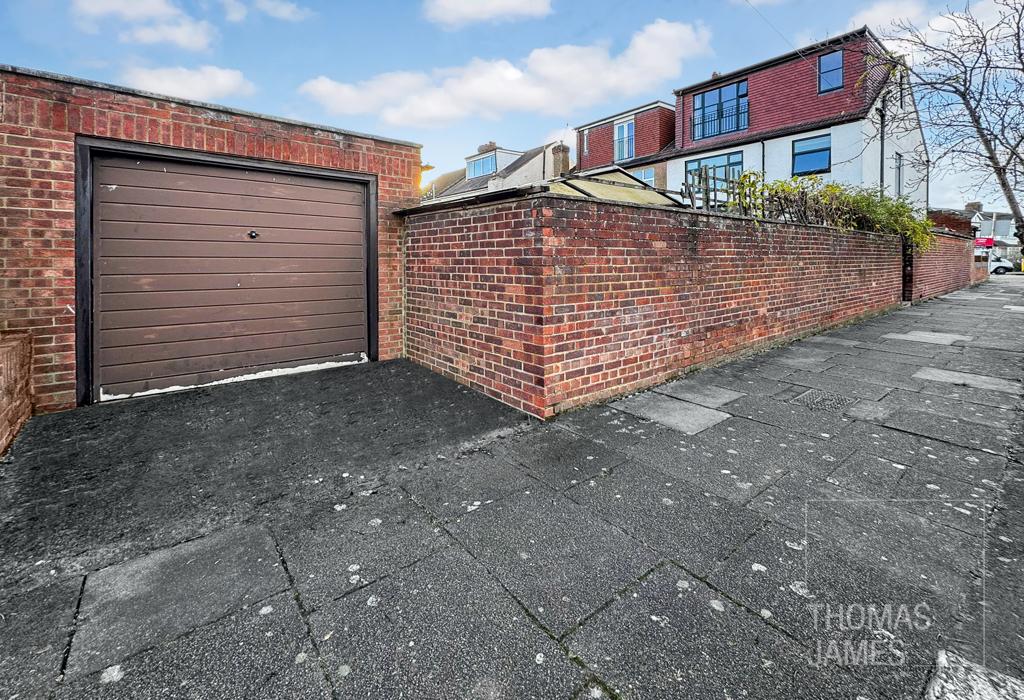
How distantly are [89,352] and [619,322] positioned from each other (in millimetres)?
4702

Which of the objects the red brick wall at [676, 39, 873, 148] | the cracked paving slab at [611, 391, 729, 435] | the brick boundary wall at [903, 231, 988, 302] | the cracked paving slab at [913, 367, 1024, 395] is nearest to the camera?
the cracked paving slab at [611, 391, 729, 435]

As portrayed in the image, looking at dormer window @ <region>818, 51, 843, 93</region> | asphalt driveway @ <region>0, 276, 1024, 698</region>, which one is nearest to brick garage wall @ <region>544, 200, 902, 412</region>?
asphalt driveway @ <region>0, 276, 1024, 698</region>

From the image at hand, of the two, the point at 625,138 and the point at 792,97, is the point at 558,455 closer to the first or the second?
the point at 792,97

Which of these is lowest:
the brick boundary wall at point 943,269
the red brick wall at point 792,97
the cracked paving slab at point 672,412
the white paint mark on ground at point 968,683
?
the white paint mark on ground at point 968,683

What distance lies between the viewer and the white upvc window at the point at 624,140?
996 inches

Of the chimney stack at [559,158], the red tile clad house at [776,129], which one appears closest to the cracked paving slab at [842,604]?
the red tile clad house at [776,129]

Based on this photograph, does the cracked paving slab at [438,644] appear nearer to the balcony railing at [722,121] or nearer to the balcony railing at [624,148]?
the balcony railing at [722,121]

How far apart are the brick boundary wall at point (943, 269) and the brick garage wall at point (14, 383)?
51.2ft

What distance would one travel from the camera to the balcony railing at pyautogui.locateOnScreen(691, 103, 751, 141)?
20.8 m

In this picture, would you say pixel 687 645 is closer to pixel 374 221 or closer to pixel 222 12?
pixel 374 221

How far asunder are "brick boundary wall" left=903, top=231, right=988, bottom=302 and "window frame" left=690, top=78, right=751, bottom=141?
9.23 meters

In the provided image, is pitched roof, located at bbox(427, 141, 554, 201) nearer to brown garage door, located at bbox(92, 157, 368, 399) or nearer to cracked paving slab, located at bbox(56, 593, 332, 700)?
brown garage door, located at bbox(92, 157, 368, 399)

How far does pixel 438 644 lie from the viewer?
1.59 meters

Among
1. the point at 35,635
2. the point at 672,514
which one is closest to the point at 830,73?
the point at 672,514
